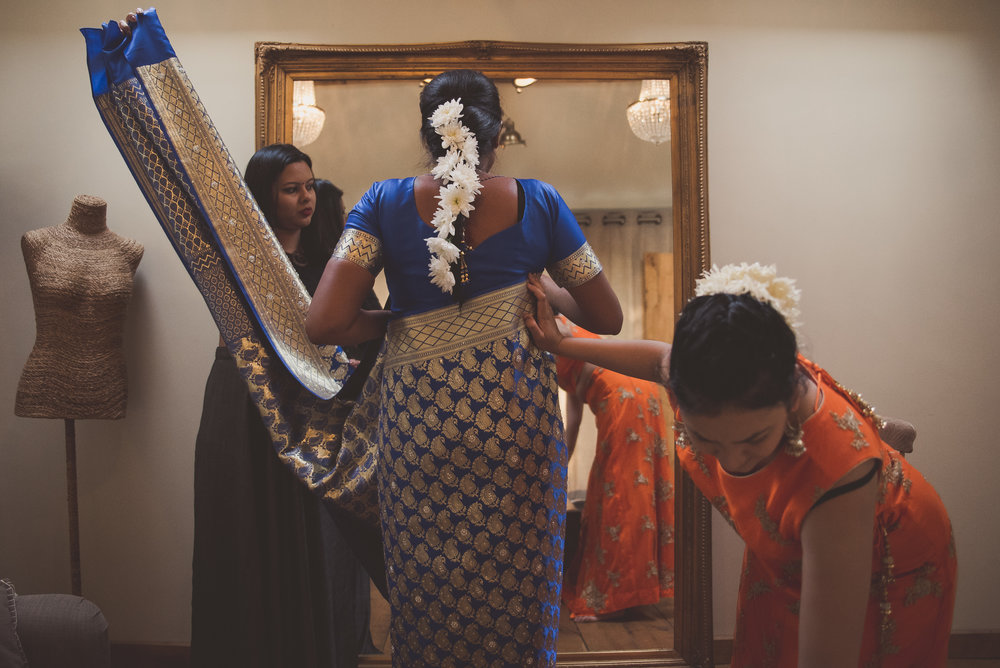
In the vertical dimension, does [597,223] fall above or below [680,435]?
above

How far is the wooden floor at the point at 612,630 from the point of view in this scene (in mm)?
2527

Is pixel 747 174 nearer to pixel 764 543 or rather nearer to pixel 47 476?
pixel 764 543

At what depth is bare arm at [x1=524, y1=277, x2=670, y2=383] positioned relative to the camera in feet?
4.31

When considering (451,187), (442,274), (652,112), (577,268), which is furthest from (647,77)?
(442,274)

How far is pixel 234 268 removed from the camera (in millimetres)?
1810

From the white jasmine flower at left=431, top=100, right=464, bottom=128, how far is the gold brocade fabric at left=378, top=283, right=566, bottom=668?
37 centimetres

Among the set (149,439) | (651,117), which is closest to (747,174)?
(651,117)

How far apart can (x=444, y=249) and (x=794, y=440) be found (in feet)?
2.40

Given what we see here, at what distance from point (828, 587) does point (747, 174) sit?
1.93 m

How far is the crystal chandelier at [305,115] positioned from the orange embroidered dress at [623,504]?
3.91 ft

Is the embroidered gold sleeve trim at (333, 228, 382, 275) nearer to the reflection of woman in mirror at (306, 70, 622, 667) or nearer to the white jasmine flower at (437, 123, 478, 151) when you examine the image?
the reflection of woman in mirror at (306, 70, 622, 667)

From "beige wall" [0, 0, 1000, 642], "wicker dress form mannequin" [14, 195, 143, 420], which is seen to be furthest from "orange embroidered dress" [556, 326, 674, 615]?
"wicker dress form mannequin" [14, 195, 143, 420]

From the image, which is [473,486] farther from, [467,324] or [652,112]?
[652,112]

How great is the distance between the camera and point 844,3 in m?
2.67
